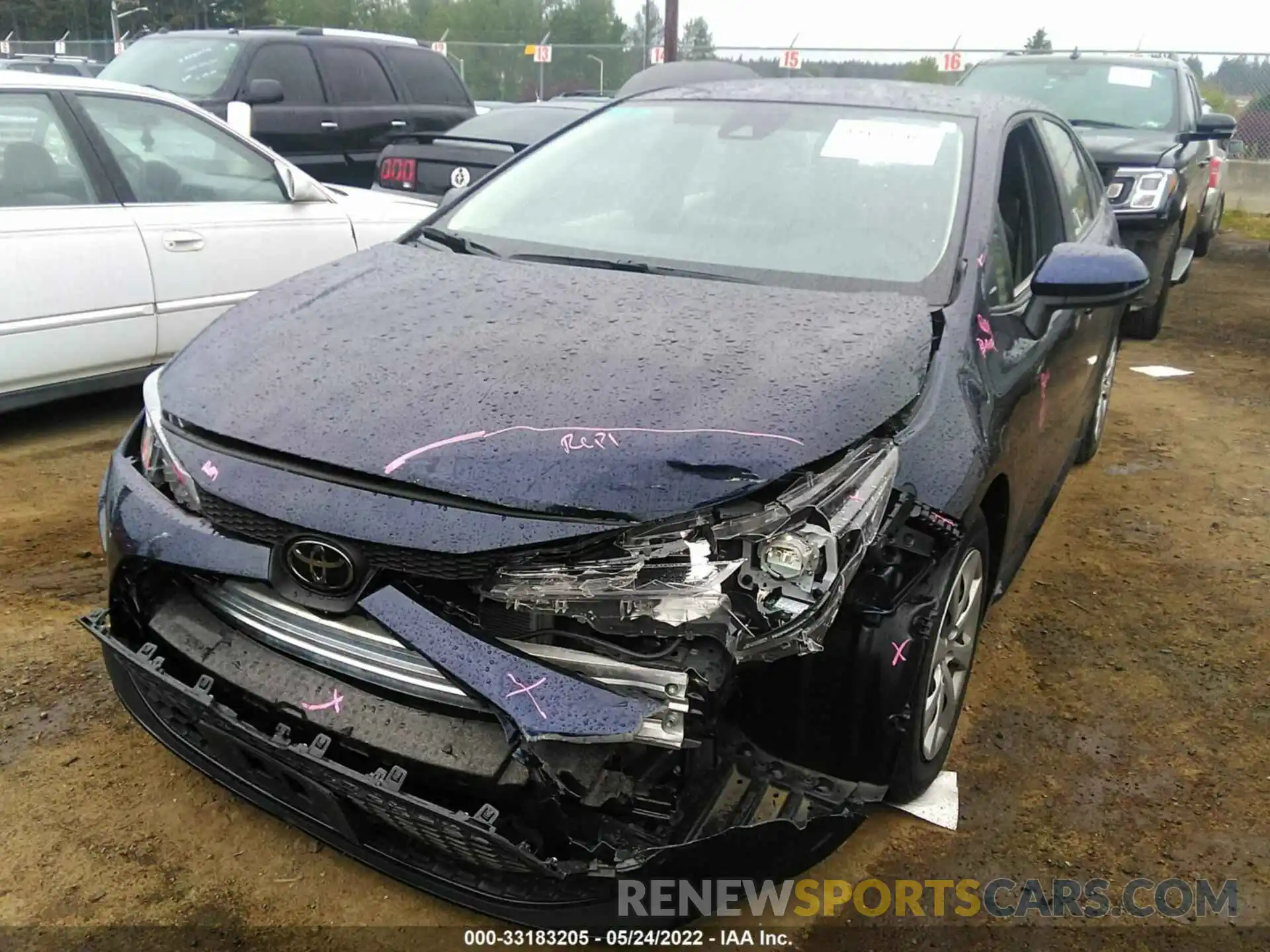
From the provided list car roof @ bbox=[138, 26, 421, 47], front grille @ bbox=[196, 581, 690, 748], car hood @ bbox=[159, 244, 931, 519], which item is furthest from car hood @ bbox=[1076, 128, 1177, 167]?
front grille @ bbox=[196, 581, 690, 748]

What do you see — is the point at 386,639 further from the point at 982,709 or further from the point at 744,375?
the point at 982,709

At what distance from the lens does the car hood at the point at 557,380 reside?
1.91m

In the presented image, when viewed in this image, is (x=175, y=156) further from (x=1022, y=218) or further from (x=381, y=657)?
(x=381, y=657)

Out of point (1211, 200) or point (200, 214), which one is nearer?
point (200, 214)

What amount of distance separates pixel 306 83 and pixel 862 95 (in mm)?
6412

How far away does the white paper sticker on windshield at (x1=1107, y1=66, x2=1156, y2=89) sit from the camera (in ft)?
26.2

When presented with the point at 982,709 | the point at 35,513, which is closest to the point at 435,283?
the point at 982,709

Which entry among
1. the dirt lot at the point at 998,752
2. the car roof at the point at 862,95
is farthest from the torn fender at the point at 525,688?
the car roof at the point at 862,95

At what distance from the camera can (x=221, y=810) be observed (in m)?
2.47

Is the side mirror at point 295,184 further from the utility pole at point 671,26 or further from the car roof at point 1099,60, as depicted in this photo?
the utility pole at point 671,26

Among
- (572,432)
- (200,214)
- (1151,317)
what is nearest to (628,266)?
Result: (572,432)

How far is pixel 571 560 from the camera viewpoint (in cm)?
185

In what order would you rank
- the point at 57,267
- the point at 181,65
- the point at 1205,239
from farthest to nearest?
the point at 1205,239
the point at 181,65
the point at 57,267

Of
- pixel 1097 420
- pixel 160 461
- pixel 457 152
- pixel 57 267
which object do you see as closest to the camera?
pixel 160 461
